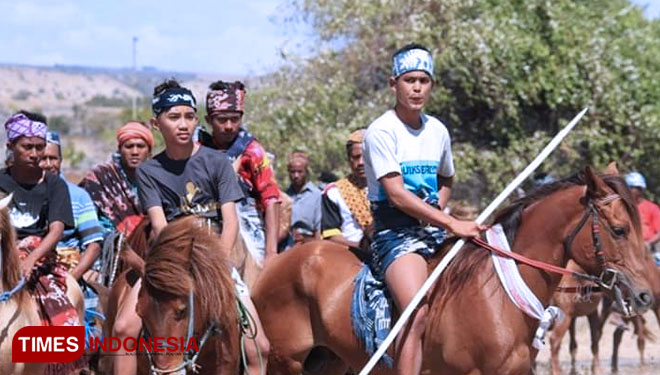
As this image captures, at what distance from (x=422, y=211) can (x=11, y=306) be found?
2760mm

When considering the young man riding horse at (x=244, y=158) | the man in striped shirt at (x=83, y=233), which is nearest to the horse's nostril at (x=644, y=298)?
the young man riding horse at (x=244, y=158)

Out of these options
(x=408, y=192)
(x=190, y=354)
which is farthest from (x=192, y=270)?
(x=408, y=192)

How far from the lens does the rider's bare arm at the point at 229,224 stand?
7.14 m

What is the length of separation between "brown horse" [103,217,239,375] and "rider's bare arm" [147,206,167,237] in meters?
0.32

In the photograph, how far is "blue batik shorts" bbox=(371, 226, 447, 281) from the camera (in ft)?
24.7

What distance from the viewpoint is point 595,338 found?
1441cm

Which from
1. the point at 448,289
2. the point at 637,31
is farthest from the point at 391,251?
the point at 637,31

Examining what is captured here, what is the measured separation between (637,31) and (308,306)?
15042mm

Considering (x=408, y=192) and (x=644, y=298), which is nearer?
(x=408, y=192)

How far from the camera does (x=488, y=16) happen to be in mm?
19844

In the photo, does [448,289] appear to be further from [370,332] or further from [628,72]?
[628,72]

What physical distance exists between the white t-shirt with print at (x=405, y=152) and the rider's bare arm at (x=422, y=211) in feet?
0.41

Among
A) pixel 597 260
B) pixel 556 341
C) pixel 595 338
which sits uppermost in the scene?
pixel 597 260

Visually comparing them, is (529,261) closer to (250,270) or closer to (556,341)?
(250,270)
